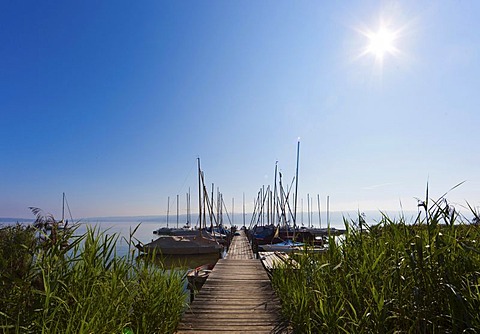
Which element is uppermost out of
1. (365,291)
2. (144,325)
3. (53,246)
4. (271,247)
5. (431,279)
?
(53,246)

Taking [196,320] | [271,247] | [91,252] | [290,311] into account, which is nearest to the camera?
[91,252]

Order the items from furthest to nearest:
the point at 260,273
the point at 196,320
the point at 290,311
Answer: the point at 260,273 < the point at 196,320 < the point at 290,311

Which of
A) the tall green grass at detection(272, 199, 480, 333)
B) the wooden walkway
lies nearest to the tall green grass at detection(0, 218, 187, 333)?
the wooden walkway

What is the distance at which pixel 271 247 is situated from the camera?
65.0 ft

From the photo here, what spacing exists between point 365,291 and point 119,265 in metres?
2.91

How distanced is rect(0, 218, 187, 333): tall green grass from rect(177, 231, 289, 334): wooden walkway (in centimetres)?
103

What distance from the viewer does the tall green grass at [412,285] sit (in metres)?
2.46

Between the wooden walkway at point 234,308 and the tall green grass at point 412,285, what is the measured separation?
1133 millimetres

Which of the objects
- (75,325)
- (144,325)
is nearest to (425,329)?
(144,325)

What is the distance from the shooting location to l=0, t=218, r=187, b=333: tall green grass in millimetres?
2455

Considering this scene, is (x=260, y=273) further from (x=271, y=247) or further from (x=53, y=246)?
(x=271, y=247)

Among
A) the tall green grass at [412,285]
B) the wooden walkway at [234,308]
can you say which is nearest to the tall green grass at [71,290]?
the wooden walkway at [234,308]

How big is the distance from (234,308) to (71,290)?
11.3ft

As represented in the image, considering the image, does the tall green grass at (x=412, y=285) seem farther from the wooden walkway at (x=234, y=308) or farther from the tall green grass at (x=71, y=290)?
the tall green grass at (x=71, y=290)
